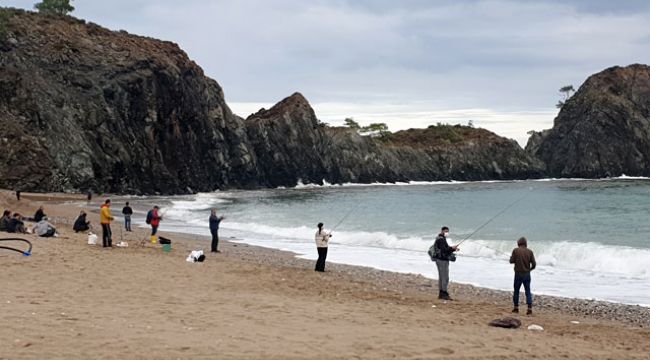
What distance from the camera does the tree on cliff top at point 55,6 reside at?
368ft

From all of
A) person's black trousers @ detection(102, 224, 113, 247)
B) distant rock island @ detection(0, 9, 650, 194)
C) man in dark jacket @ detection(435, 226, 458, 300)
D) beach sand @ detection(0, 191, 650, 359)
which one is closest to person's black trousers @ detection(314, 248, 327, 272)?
beach sand @ detection(0, 191, 650, 359)

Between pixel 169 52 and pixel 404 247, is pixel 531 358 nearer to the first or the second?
pixel 404 247

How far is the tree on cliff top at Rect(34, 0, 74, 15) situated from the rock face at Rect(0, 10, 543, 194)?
2813cm

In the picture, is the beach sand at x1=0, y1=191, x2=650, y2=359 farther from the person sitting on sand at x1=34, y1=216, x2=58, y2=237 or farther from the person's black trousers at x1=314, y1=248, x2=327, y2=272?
the person sitting on sand at x1=34, y1=216, x2=58, y2=237

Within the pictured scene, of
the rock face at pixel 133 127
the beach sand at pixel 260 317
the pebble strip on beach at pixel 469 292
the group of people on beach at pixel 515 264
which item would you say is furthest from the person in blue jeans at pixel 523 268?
the rock face at pixel 133 127

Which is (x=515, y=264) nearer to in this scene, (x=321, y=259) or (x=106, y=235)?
(x=321, y=259)

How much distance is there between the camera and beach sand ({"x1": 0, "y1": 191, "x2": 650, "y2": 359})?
845 cm

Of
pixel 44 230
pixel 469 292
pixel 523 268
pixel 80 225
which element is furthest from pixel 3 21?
pixel 523 268

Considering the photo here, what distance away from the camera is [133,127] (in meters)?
80.8

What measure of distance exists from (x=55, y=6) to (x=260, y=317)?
119176 mm

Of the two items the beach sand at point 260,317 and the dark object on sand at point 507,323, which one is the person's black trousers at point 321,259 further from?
the dark object on sand at point 507,323

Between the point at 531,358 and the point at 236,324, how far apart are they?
444 cm

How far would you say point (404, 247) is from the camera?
28594 millimetres

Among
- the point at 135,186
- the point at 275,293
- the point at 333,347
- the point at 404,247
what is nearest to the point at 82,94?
the point at 135,186
